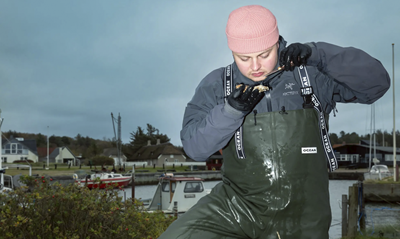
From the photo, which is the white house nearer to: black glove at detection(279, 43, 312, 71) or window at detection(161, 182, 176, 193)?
window at detection(161, 182, 176, 193)

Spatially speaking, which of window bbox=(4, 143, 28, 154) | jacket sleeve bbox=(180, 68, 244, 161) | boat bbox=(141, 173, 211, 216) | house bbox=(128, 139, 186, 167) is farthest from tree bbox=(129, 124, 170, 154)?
jacket sleeve bbox=(180, 68, 244, 161)

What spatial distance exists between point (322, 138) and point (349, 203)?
31.9 feet

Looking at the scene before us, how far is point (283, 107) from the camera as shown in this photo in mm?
2396

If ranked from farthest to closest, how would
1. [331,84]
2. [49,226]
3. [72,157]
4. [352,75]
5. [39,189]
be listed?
1. [72,157]
2. [39,189]
3. [49,226]
4. [331,84]
5. [352,75]

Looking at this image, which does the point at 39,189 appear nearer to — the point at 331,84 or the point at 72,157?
the point at 331,84

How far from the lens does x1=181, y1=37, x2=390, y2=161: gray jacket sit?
7.38 feet

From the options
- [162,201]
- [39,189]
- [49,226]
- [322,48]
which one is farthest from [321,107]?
[162,201]

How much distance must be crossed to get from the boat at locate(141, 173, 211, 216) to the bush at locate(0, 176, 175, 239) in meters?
14.1

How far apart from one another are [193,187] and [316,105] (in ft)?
63.7

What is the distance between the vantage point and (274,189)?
2.35 metres

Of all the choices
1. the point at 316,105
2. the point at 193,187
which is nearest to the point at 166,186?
the point at 193,187

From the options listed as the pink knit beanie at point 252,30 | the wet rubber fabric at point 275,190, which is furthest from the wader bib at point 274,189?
the pink knit beanie at point 252,30

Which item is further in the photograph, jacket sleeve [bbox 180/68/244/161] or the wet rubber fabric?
the wet rubber fabric

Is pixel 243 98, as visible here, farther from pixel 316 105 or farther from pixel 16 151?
pixel 16 151
